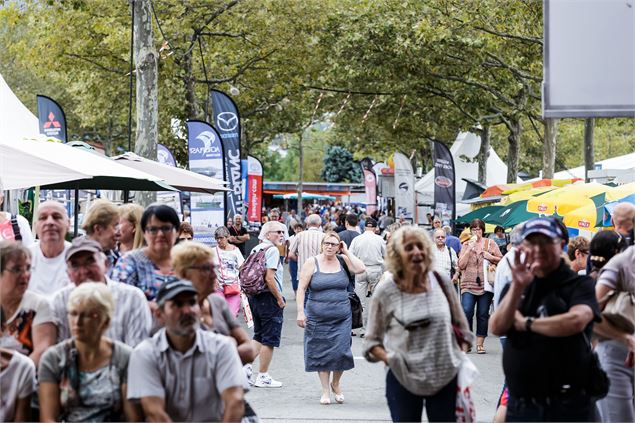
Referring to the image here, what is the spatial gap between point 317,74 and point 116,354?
106 feet

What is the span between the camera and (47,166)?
1131cm

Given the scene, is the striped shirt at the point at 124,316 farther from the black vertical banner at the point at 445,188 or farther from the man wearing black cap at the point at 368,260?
the black vertical banner at the point at 445,188

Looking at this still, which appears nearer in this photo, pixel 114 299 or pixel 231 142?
pixel 114 299

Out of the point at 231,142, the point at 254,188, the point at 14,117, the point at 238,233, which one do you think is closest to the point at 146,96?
the point at 14,117

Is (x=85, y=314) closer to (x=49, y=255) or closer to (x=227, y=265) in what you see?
(x=49, y=255)

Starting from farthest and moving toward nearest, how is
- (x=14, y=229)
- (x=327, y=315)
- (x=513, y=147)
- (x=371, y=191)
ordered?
1. (x=371, y=191)
2. (x=513, y=147)
3. (x=327, y=315)
4. (x=14, y=229)

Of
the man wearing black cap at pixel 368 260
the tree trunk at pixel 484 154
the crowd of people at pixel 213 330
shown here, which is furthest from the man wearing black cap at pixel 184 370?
the tree trunk at pixel 484 154

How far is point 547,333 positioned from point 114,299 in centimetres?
215

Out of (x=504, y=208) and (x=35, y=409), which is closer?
(x=35, y=409)

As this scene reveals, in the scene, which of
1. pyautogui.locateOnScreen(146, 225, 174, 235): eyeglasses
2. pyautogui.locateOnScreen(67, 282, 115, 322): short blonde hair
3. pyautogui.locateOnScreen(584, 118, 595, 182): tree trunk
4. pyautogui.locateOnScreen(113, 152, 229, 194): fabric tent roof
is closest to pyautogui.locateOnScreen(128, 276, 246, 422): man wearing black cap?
pyautogui.locateOnScreen(67, 282, 115, 322): short blonde hair

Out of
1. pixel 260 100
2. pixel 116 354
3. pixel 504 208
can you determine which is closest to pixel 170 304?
pixel 116 354

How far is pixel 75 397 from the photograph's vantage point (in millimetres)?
5312

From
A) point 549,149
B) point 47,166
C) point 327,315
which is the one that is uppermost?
point 549,149

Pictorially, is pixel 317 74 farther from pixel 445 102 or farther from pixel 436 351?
pixel 436 351
